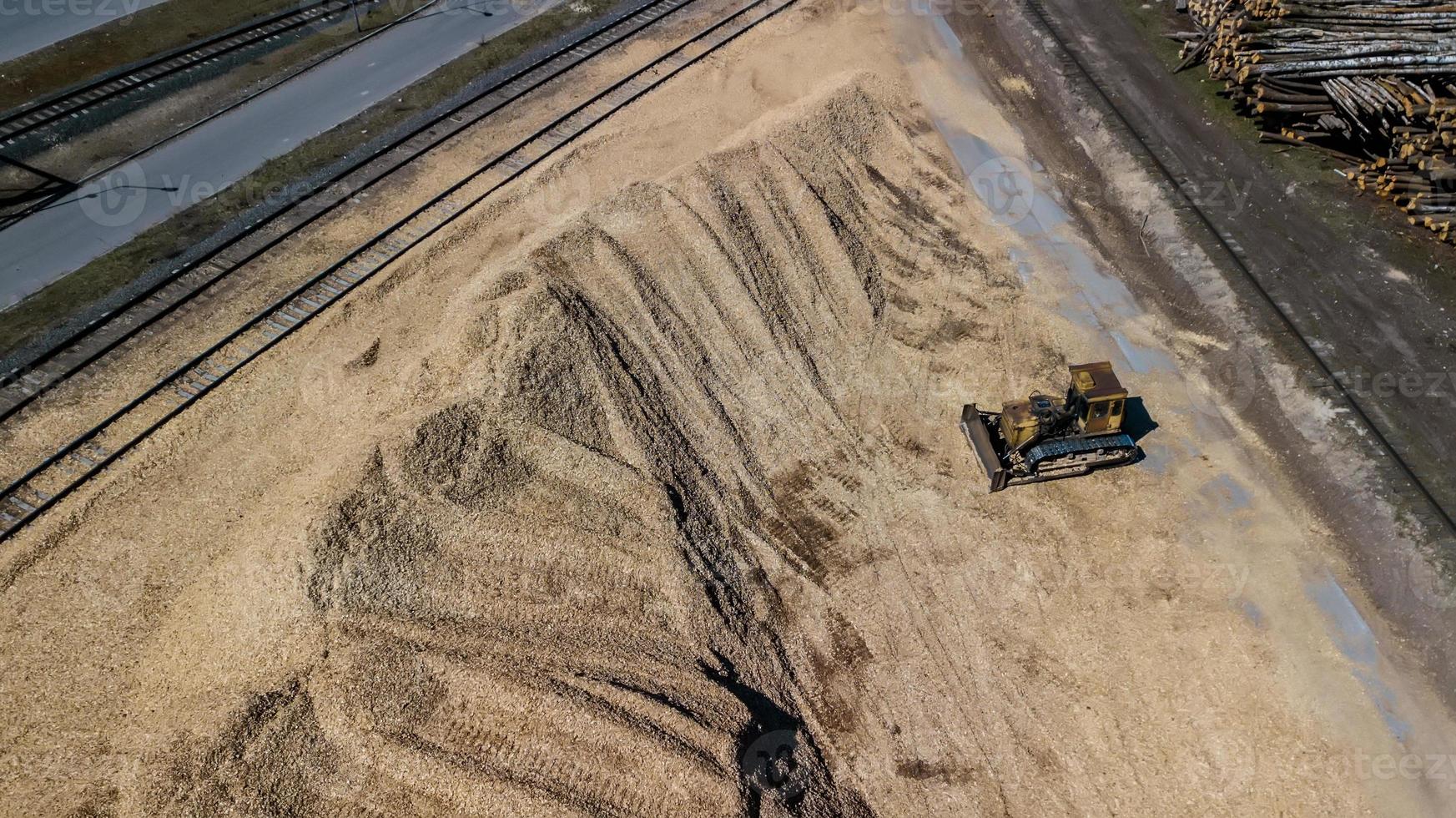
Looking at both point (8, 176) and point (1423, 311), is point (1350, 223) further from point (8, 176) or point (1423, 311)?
point (8, 176)

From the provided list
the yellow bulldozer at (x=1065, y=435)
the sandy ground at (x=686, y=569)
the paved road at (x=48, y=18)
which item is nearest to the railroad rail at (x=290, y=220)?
the sandy ground at (x=686, y=569)

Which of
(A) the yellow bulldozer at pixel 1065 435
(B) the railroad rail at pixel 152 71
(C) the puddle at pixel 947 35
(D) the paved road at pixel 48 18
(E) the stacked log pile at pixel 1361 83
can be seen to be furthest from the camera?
(C) the puddle at pixel 947 35

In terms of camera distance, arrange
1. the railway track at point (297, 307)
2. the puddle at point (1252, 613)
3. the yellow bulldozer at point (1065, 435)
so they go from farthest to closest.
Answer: the yellow bulldozer at point (1065, 435) → the railway track at point (297, 307) → the puddle at point (1252, 613)

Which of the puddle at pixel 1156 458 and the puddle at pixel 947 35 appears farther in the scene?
the puddle at pixel 947 35

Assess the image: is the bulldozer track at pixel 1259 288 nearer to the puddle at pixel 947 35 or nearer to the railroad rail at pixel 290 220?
the puddle at pixel 947 35

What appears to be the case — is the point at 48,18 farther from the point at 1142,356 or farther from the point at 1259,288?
the point at 1259,288

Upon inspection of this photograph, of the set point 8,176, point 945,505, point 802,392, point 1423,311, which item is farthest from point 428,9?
point 1423,311
